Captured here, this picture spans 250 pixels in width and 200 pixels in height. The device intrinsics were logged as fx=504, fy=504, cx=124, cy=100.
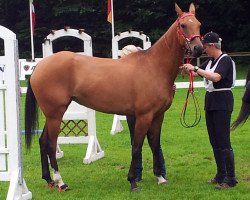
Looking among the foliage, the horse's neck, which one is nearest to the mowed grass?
the horse's neck

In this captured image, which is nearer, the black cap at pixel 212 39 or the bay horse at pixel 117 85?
the black cap at pixel 212 39

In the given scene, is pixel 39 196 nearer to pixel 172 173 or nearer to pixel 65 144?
pixel 172 173

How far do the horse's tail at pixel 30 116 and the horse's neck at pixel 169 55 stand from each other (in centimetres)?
182

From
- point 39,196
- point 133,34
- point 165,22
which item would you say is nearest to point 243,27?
point 165,22

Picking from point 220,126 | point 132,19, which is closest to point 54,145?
point 220,126

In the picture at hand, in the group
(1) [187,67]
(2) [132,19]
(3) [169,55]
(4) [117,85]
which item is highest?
(2) [132,19]

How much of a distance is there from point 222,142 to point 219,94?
0.63 meters

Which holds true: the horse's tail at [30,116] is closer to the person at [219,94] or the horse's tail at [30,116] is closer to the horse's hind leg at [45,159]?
the horse's hind leg at [45,159]

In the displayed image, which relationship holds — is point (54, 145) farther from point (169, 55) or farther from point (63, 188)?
point (169, 55)

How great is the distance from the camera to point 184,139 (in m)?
10.3

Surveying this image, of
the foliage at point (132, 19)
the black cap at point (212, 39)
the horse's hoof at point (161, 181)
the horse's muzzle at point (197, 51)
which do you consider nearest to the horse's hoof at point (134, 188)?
the horse's hoof at point (161, 181)

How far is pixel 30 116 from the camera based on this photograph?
714 centimetres

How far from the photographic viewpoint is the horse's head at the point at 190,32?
20.6 ft

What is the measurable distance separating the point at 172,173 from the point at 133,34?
466cm
